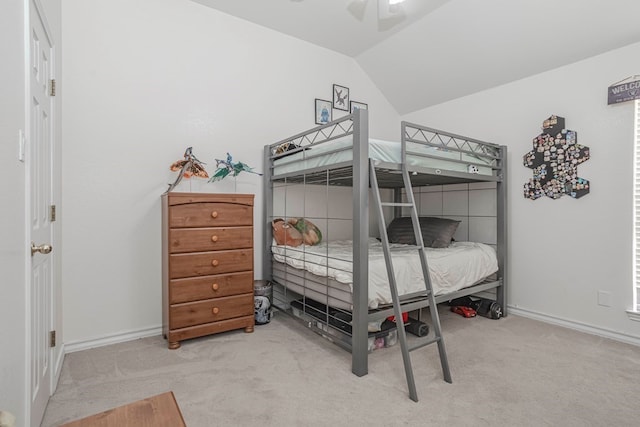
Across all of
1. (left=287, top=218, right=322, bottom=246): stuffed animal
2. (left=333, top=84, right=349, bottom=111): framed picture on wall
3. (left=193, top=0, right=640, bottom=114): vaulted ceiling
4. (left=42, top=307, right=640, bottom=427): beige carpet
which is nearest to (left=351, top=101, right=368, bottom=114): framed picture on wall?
(left=333, top=84, right=349, bottom=111): framed picture on wall

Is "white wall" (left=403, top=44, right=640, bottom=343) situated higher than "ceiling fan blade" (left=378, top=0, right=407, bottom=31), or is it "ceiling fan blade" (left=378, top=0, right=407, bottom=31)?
"ceiling fan blade" (left=378, top=0, right=407, bottom=31)

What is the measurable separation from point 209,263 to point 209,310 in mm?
358

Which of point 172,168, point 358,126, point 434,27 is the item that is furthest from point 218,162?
point 434,27

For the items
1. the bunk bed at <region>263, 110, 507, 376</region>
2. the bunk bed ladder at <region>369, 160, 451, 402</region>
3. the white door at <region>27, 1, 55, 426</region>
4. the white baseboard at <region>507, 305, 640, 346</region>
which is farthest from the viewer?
the white baseboard at <region>507, 305, 640, 346</region>

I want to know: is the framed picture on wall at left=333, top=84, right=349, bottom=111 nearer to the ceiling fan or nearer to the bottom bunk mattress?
the ceiling fan

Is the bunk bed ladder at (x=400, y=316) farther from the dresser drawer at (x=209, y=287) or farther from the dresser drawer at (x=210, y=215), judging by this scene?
the dresser drawer at (x=209, y=287)

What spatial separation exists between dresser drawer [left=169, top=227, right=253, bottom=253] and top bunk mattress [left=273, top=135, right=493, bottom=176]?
710 mm

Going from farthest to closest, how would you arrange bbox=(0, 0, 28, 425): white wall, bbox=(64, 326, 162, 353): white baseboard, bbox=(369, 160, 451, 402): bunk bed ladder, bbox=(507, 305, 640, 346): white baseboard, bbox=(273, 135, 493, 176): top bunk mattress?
1. bbox=(507, 305, 640, 346): white baseboard
2. bbox=(64, 326, 162, 353): white baseboard
3. bbox=(273, 135, 493, 176): top bunk mattress
4. bbox=(369, 160, 451, 402): bunk bed ladder
5. bbox=(0, 0, 28, 425): white wall

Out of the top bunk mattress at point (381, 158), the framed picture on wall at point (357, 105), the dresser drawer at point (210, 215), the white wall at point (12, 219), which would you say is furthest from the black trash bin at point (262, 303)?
the framed picture on wall at point (357, 105)

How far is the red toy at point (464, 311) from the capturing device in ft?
10.3

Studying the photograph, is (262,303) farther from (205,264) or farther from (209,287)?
(205,264)

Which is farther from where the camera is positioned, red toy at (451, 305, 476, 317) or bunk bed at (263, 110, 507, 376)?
red toy at (451, 305, 476, 317)

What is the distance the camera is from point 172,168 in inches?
104

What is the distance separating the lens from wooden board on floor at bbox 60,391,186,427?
88cm
